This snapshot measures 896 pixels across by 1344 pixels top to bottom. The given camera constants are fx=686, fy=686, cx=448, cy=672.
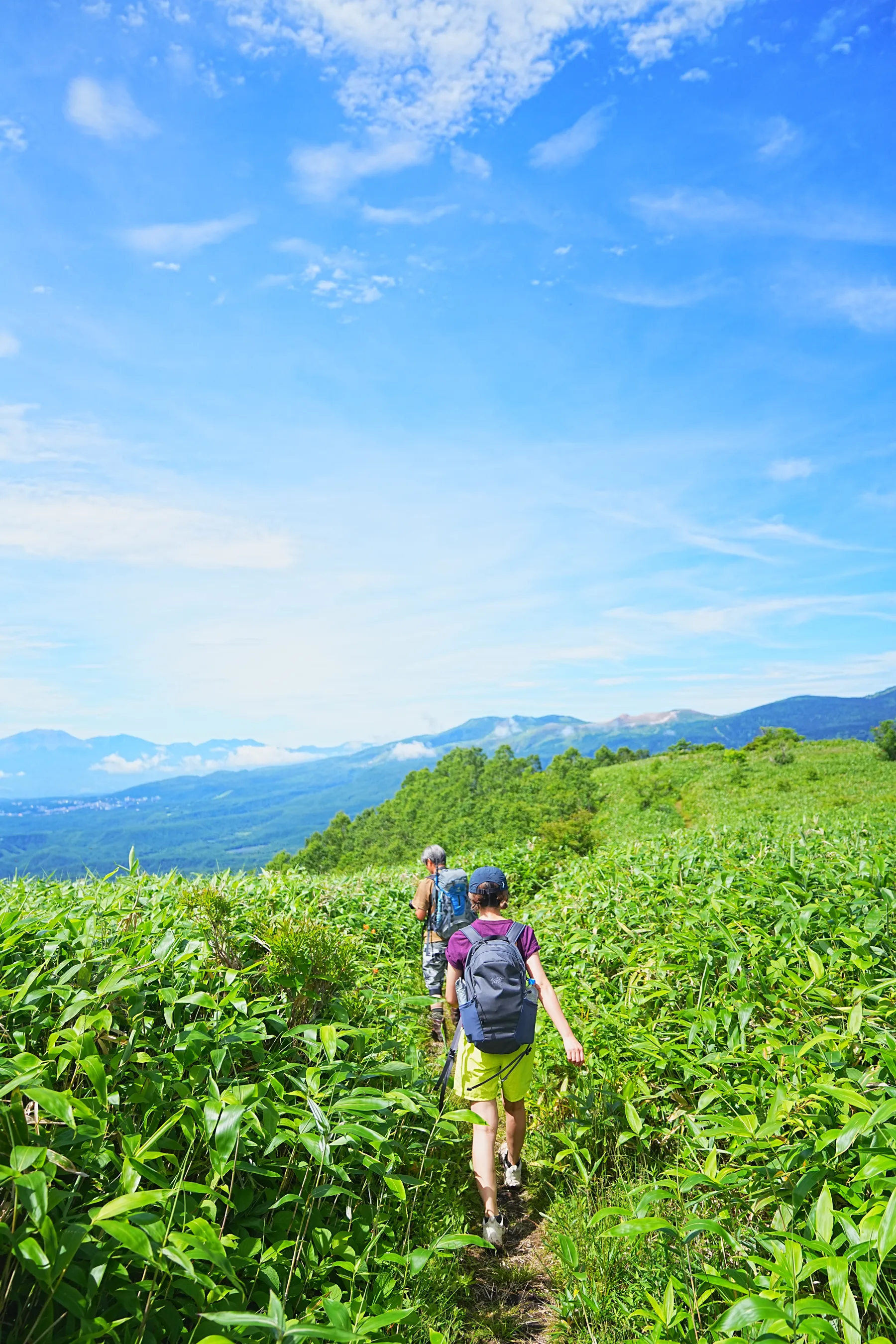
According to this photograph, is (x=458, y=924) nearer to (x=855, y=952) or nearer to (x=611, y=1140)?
(x=611, y=1140)

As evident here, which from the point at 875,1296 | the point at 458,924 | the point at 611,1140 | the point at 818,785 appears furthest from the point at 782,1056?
the point at 818,785

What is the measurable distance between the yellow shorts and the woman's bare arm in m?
0.29

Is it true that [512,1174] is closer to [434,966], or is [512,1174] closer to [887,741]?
[434,966]

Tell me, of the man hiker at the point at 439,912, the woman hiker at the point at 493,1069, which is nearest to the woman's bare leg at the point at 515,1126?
the woman hiker at the point at 493,1069

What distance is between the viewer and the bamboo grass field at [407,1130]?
2393 mm

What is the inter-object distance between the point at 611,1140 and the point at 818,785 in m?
33.3

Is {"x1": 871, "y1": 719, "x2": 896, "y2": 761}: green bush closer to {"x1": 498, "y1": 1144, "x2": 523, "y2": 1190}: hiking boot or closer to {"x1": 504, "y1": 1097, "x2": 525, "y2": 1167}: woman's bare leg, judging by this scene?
{"x1": 498, "y1": 1144, "x2": 523, "y2": 1190}: hiking boot

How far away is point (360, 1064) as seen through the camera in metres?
3.77

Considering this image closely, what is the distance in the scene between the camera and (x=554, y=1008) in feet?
14.3

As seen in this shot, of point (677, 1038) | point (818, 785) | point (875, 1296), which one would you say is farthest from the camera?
point (818, 785)

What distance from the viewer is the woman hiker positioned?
4.19m

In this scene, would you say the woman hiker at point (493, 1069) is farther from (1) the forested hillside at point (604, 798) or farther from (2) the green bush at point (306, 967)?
(1) the forested hillside at point (604, 798)

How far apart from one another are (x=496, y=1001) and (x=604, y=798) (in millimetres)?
40952

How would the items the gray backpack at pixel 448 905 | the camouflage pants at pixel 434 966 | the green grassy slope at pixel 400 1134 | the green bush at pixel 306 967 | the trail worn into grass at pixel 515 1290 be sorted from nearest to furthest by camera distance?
the green grassy slope at pixel 400 1134, the trail worn into grass at pixel 515 1290, the green bush at pixel 306 967, the gray backpack at pixel 448 905, the camouflage pants at pixel 434 966
